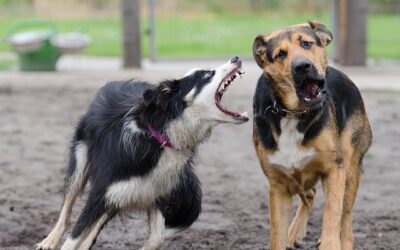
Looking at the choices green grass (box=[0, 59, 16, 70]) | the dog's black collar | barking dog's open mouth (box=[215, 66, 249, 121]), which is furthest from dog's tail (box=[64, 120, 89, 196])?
green grass (box=[0, 59, 16, 70])

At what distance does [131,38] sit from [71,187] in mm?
9860

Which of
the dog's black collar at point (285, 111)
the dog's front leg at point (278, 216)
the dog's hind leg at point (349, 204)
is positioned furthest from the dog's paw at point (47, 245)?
the dog's hind leg at point (349, 204)

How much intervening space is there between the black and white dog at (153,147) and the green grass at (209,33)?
12398 mm

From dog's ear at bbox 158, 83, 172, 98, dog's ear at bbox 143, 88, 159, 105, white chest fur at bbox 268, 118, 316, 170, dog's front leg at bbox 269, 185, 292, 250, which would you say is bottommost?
dog's front leg at bbox 269, 185, 292, 250

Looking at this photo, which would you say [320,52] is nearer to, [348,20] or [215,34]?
[348,20]

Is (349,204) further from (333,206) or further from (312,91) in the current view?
(312,91)

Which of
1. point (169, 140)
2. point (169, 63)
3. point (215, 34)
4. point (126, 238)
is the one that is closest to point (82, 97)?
point (169, 63)

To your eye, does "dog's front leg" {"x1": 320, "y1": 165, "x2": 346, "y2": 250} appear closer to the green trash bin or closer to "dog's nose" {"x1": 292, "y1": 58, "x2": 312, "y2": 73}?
"dog's nose" {"x1": 292, "y1": 58, "x2": 312, "y2": 73}

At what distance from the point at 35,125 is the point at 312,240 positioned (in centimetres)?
515

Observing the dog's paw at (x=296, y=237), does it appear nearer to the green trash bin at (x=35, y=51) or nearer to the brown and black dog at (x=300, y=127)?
the brown and black dog at (x=300, y=127)

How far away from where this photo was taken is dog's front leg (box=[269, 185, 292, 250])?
17.2 feet

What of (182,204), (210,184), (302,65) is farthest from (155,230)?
(210,184)

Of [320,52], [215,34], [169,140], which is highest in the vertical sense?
[320,52]

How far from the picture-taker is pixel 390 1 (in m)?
24.5
